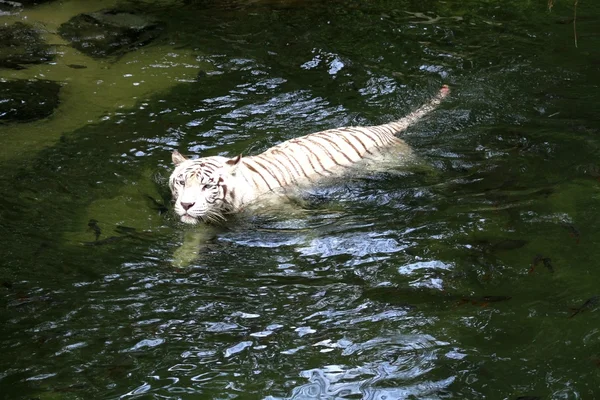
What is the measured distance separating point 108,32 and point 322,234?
5.66m

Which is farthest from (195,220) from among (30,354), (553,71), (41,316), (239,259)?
(553,71)

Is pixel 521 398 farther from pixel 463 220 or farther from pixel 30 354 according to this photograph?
pixel 30 354

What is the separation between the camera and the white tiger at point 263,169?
4.81 meters

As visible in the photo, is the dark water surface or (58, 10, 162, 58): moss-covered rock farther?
(58, 10, 162, 58): moss-covered rock

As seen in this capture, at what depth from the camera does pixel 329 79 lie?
7371mm

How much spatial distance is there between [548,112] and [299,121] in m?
2.21

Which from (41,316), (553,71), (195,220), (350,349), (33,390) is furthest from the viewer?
(553,71)

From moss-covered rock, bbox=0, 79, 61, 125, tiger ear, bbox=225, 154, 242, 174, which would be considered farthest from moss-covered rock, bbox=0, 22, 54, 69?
tiger ear, bbox=225, 154, 242, 174

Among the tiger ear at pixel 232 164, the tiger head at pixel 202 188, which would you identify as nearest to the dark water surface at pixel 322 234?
the tiger head at pixel 202 188

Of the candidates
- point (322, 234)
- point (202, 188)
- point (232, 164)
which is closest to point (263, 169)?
point (232, 164)

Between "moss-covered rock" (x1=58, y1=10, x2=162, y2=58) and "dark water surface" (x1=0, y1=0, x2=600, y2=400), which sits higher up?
"moss-covered rock" (x1=58, y1=10, x2=162, y2=58)

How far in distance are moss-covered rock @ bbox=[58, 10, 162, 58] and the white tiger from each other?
385cm

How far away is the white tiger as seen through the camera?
15.8 feet

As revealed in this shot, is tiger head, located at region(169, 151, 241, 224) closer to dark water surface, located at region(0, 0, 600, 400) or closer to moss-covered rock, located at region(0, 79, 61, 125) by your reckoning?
dark water surface, located at region(0, 0, 600, 400)
